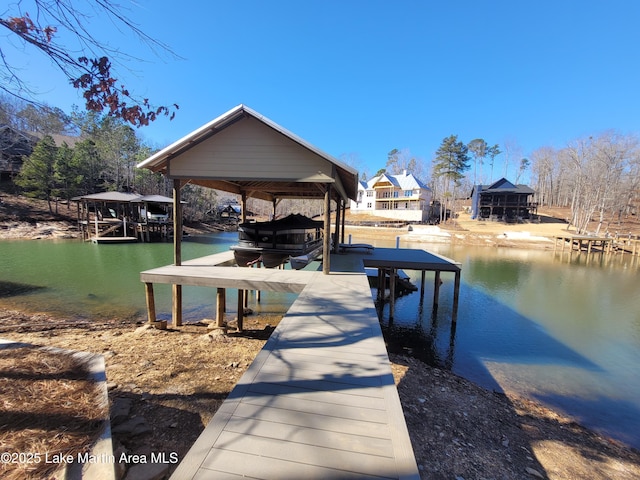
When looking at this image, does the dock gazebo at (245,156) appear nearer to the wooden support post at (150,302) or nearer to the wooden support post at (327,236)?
the wooden support post at (327,236)

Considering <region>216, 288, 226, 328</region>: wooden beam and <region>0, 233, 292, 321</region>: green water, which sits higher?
<region>216, 288, 226, 328</region>: wooden beam

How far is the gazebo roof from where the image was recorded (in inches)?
275

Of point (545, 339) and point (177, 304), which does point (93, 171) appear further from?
point (545, 339)

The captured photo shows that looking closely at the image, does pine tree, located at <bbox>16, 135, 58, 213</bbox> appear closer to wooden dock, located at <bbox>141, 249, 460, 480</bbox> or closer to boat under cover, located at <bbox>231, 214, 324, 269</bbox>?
boat under cover, located at <bbox>231, 214, 324, 269</bbox>

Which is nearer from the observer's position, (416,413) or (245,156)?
(416,413)

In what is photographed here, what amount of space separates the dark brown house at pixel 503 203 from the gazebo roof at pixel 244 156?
47.7 m

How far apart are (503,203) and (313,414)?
53401mm

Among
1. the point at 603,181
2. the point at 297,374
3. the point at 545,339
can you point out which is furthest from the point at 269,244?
the point at 603,181

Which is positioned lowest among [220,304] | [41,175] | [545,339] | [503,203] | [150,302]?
[545,339]

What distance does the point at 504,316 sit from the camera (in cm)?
1167

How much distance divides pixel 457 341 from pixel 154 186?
45.5 meters

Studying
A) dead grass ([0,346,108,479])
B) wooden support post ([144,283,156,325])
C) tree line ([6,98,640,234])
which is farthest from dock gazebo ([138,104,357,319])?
tree line ([6,98,640,234])

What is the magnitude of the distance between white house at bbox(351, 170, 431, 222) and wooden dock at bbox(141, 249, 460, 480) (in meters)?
46.0

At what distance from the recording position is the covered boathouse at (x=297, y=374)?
1948mm
